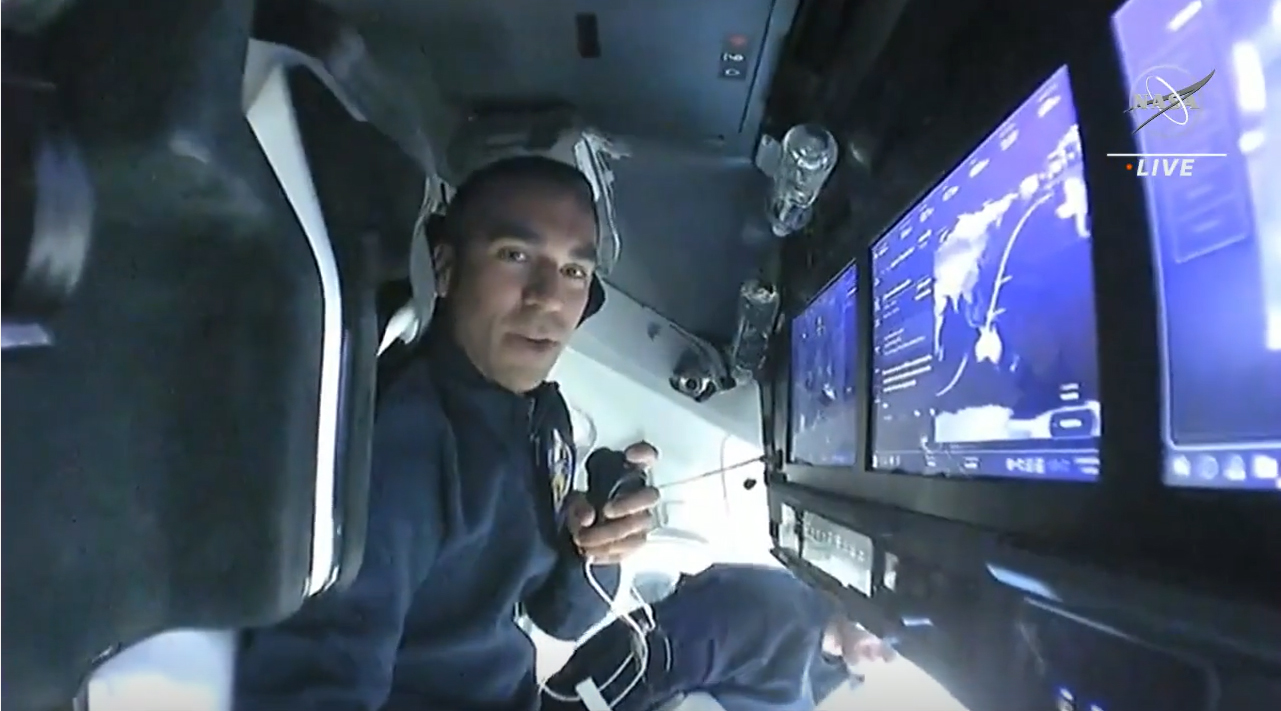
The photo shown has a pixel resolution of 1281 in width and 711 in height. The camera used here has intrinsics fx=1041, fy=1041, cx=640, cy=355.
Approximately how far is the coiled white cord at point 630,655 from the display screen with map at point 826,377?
Result: 35 centimetres

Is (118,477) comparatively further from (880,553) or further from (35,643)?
(880,553)

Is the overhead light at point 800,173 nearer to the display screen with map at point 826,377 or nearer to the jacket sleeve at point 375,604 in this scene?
the display screen with map at point 826,377

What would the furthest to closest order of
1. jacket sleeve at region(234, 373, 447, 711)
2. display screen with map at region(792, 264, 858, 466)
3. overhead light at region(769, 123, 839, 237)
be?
overhead light at region(769, 123, 839, 237) → display screen with map at region(792, 264, 858, 466) → jacket sleeve at region(234, 373, 447, 711)

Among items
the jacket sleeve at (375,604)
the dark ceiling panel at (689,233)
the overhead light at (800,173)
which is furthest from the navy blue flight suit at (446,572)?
the overhead light at (800,173)

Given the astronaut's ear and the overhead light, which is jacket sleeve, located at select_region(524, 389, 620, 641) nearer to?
the astronaut's ear

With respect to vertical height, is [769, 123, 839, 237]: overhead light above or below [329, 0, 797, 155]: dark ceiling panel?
below

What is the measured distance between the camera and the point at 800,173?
1482 millimetres

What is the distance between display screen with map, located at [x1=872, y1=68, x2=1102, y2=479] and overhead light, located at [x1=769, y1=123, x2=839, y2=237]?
1.28 feet

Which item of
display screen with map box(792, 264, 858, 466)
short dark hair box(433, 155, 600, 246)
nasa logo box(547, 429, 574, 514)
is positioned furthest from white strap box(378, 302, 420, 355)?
display screen with map box(792, 264, 858, 466)

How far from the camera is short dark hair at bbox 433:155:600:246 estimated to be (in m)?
1.34

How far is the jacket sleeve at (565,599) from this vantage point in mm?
1455

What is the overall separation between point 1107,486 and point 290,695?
28.6 inches

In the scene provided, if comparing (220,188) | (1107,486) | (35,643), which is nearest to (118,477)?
(35,643)

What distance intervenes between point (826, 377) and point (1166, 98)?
2.96 ft
